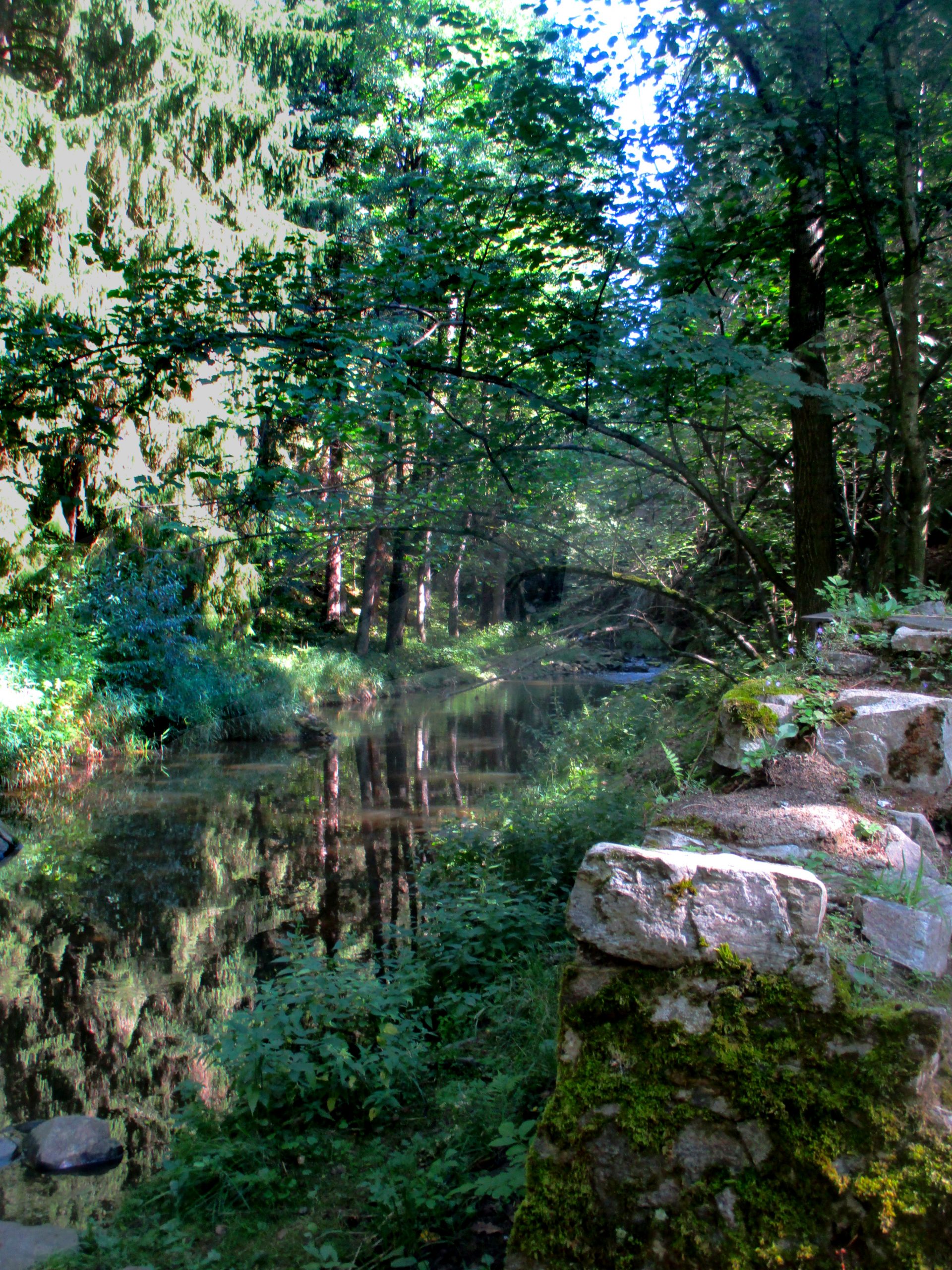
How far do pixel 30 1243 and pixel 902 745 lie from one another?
3991 mm

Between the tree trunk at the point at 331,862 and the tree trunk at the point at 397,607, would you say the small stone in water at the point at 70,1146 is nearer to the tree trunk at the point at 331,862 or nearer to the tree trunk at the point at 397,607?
the tree trunk at the point at 331,862

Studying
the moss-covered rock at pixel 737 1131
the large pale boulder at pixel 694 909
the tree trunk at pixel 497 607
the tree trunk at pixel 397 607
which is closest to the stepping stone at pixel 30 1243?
the moss-covered rock at pixel 737 1131

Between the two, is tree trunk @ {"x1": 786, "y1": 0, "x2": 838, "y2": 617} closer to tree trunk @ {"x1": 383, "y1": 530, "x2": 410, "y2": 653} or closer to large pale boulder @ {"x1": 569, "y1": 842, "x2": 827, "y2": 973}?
large pale boulder @ {"x1": 569, "y1": 842, "x2": 827, "y2": 973}

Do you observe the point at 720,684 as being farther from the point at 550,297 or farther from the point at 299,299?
the point at 299,299

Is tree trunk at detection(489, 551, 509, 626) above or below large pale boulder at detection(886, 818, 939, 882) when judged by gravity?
below

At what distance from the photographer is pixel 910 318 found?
5.81 meters

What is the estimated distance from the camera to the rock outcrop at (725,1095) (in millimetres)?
1893

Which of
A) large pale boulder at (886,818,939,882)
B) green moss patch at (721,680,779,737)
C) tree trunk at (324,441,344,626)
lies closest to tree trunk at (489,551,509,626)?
tree trunk at (324,441,344,626)

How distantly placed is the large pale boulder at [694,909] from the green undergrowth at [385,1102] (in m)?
1.22

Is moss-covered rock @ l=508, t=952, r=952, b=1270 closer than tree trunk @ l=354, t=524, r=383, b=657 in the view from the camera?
Yes

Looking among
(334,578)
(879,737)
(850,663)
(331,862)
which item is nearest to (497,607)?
(334,578)

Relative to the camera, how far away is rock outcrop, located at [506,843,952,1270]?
189 cm

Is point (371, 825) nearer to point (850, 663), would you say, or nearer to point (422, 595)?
point (850, 663)

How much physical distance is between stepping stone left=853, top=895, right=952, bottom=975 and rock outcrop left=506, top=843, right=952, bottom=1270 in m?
0.24
